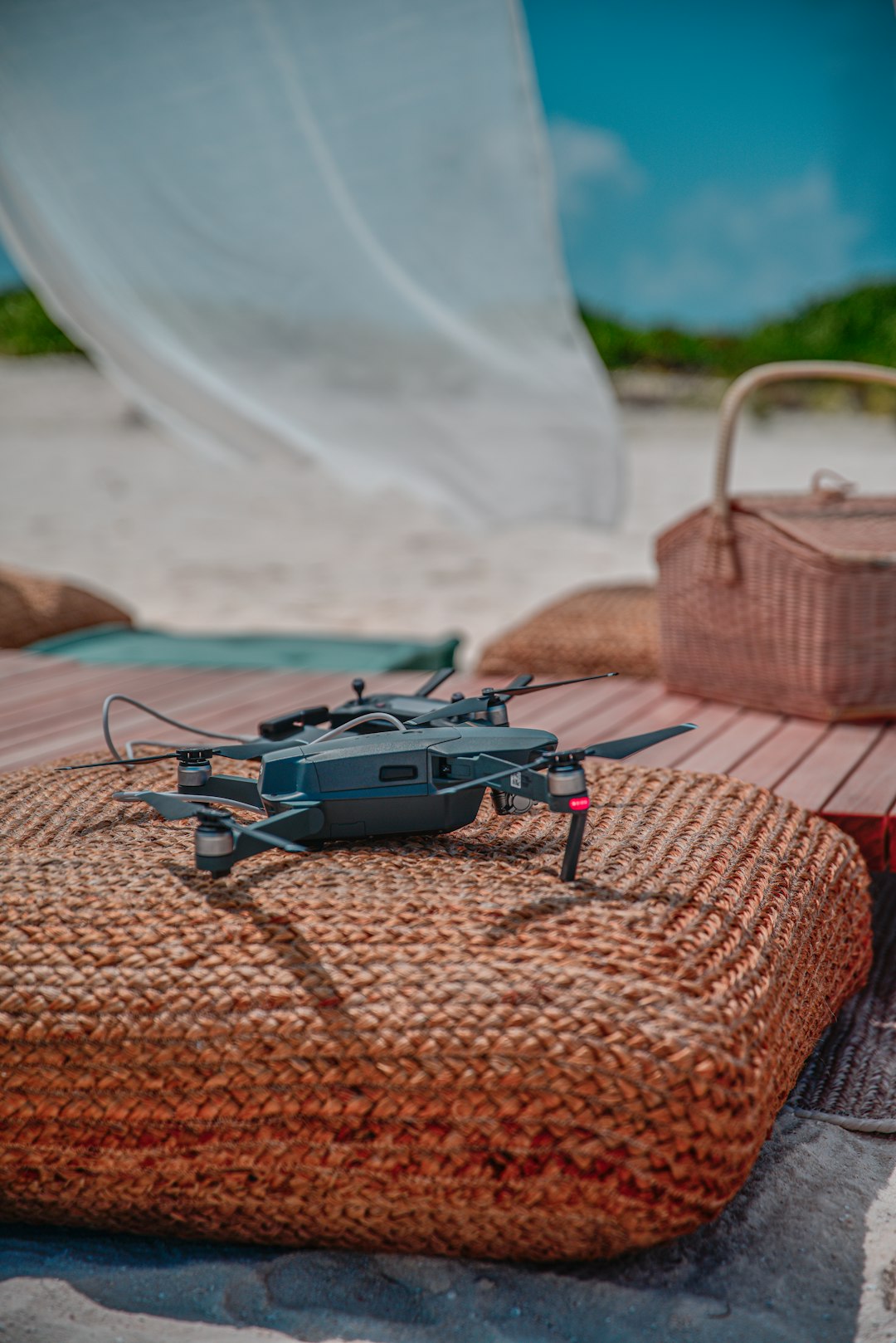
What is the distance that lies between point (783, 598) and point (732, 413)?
0.35 metres

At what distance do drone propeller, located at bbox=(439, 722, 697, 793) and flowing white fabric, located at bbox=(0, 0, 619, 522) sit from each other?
181 cm

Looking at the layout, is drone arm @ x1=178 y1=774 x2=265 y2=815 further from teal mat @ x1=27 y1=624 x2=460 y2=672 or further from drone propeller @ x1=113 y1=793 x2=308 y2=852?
teal mat @ x1=27 y1=624 x2=460 y2=672

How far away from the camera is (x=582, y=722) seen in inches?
91.4

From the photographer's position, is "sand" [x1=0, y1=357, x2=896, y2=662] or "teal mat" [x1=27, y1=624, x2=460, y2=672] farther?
"sand" [x1=0, y1=357, x2=896, y2=662]

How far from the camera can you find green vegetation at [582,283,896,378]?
15.0 metres

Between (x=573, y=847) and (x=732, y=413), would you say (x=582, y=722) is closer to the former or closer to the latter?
(x=732, y=413)

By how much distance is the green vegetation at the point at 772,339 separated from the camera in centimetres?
1503

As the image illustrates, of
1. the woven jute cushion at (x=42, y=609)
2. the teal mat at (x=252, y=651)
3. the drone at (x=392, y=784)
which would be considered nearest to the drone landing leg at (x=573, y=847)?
the drone at (x=392, y=784)

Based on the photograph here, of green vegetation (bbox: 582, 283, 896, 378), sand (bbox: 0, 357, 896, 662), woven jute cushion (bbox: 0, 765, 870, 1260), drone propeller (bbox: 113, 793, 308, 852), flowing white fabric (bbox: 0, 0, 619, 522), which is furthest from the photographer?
green vegetation (bbox: 582, 283, 896, 378)

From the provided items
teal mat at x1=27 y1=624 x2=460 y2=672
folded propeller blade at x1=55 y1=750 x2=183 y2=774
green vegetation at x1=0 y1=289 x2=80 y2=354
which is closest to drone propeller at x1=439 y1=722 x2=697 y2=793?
folded propeller blade at x1=55 y1=750 x2=183 y2=774

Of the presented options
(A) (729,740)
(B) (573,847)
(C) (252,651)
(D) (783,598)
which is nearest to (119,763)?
(B) (573,847)

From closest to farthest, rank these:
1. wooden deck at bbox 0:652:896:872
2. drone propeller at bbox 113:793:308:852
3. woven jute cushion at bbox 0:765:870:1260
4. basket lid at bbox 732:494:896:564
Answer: woven jute cushion at bbox 0:765:870:1260 → drone propeller at bbox 113:793:308:852 → wooden deck at bbox 0:652:896:872 → basket lid at bbox 732:494:896:564

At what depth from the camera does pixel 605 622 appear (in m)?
2.98

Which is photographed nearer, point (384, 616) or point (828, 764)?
point (828, 764)
